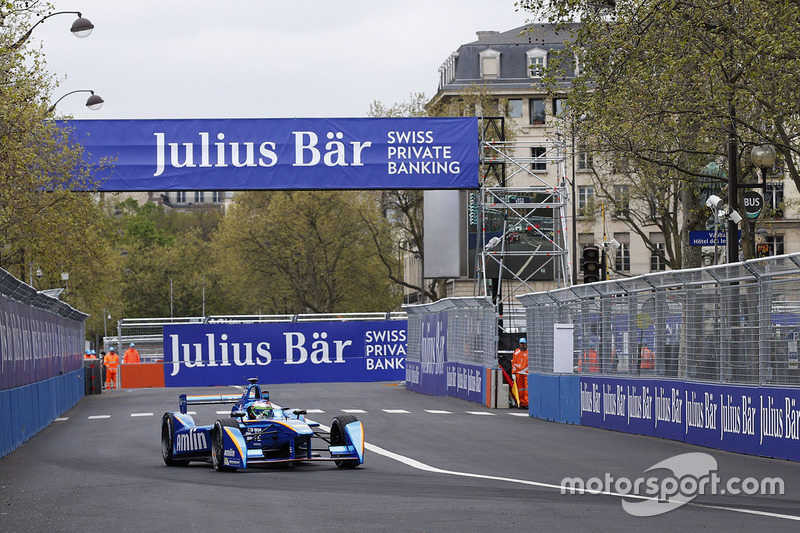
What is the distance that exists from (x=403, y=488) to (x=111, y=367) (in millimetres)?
35007

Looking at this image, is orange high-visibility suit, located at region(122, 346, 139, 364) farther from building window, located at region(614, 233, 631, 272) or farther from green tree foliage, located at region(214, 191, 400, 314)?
building window, located at region(614, 233, 631, 272)

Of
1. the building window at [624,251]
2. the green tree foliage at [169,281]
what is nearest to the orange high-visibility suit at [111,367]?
the building window at [624,251]

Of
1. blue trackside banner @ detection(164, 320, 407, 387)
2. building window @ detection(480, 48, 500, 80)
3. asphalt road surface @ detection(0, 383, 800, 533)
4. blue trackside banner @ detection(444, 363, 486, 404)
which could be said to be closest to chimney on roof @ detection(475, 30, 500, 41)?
building window @ detection(480, 48, 500, 80)

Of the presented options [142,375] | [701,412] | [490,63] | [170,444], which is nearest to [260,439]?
[170,444]

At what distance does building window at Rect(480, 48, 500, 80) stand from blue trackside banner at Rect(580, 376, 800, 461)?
66079mm

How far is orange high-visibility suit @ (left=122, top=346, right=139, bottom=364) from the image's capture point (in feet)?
151

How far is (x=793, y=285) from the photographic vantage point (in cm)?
1520

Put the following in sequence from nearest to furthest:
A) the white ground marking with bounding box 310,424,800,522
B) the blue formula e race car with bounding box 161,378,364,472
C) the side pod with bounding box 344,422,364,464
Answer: the white ground marking with bounding box 310,424,800,522 → the blue formula e race car with bounding box 161,378,364,472 → the side pod with bounding box 344,422,364,464

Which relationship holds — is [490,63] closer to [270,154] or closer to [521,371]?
[270,154]

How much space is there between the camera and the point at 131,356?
46.1 m

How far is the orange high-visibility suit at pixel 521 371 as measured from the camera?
28203mm

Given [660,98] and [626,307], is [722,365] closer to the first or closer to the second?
[626,307]

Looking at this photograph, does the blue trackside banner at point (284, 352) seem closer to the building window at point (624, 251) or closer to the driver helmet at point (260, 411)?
the driver helmet at point (260, 411)

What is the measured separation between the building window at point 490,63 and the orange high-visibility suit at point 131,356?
150 feet
